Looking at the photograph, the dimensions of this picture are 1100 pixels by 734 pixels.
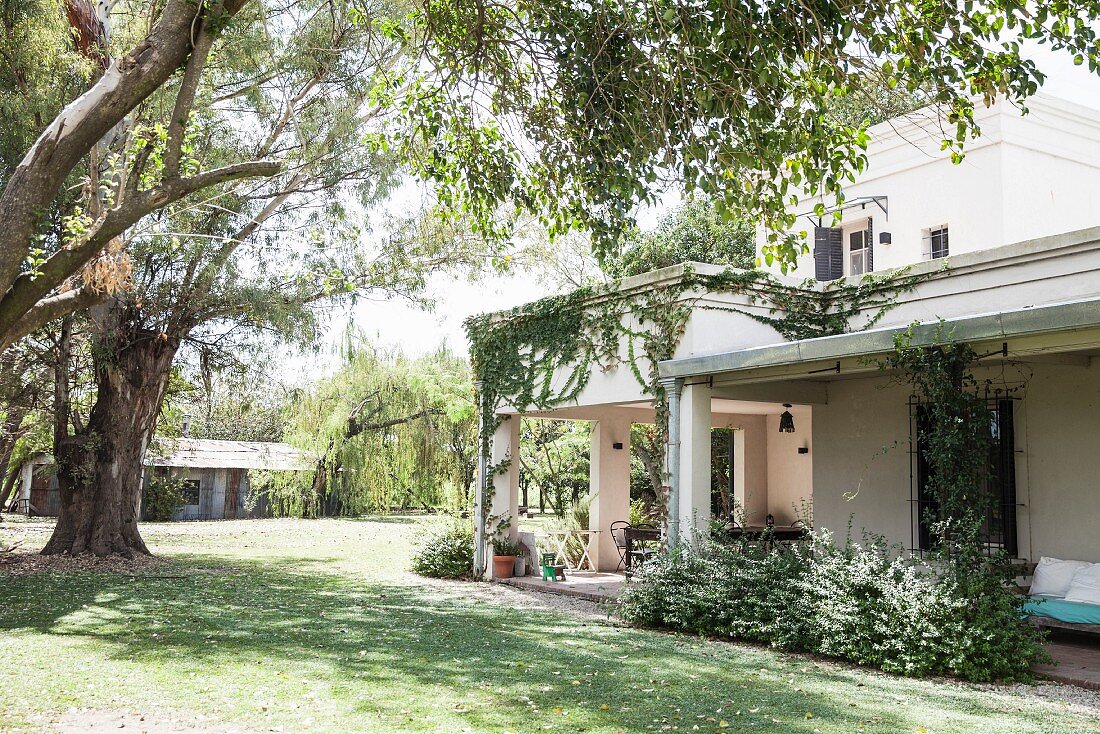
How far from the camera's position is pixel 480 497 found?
14469 millimetres

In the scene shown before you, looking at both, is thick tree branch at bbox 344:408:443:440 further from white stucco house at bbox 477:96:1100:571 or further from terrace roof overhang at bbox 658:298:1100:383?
terrace roof overhang at bbox 658:298:1100:383

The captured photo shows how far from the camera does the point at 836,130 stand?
623 centimetres

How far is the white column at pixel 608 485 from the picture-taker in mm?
15375

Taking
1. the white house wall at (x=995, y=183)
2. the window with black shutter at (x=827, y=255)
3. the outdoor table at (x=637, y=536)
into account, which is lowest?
the outdoor table at (x=637, y=536)

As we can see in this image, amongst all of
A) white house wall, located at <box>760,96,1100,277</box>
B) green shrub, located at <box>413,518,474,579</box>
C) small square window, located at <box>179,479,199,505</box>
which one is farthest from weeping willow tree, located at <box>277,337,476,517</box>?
white house wall, located at <box>760,96,1100,277</box>

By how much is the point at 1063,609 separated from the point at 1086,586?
38 cm

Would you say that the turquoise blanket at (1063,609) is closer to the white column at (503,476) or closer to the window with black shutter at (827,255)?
the white column at (503,476)

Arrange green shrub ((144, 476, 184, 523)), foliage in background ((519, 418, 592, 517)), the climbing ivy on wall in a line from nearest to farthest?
the climbing ivy on wall < foliage in background ((519, 418, 592, 517)) < green shrub ((144, 476, 184, 523))

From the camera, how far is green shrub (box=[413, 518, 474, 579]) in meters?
14.9

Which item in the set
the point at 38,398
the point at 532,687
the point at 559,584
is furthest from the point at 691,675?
the point at 38,398

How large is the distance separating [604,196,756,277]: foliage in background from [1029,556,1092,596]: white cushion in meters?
15.7

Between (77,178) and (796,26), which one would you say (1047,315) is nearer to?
(796,26)

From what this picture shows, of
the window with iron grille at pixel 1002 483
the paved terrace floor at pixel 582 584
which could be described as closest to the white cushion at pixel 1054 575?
the window with iron grille at pixel 1002 483

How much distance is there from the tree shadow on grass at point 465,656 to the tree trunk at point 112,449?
3.09 meters
